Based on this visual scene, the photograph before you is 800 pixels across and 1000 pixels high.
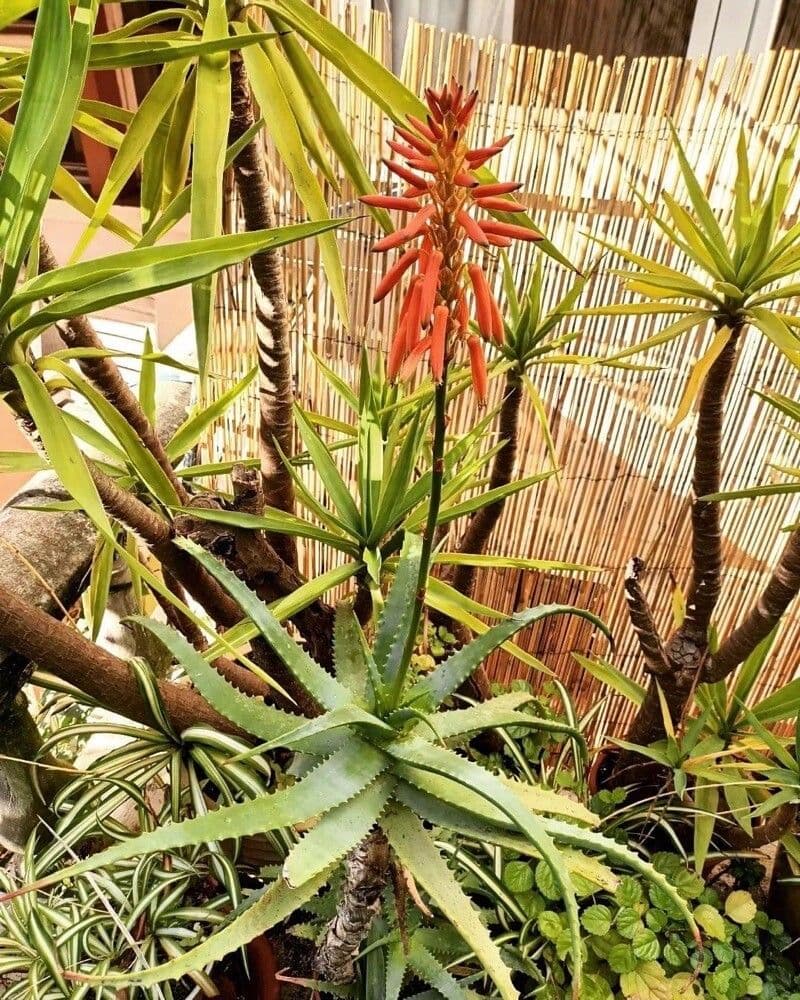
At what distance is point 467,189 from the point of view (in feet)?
1.20

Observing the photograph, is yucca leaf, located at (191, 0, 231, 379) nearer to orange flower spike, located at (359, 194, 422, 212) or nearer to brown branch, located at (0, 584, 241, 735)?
orange flower spike, located at (359, 194, 422, 212)

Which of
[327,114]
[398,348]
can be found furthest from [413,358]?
[327,114]

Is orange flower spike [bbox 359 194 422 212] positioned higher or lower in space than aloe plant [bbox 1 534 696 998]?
higher

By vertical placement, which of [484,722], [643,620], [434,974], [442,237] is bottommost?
[434,974]

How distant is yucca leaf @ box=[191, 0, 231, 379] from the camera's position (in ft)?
1.61

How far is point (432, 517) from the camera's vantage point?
41 cm

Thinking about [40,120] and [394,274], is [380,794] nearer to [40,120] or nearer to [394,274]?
[394,274]

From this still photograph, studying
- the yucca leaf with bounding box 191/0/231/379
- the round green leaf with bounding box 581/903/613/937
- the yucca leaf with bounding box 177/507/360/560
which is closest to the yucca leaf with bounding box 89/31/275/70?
the yucca leaf with bounding box 191/0/231/379

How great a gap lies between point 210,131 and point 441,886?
1.91ft

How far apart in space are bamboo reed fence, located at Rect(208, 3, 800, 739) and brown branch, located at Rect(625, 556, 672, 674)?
0.28 metres

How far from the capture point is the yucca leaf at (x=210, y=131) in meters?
0.49

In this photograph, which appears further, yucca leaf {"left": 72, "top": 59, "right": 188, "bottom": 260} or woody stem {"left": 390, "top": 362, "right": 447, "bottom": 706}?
yucca leaf {"left": 72, "top": 59, "right": 188, "bottom": 260}

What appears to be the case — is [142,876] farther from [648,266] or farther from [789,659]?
[789,659]

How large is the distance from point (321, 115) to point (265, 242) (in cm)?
28
